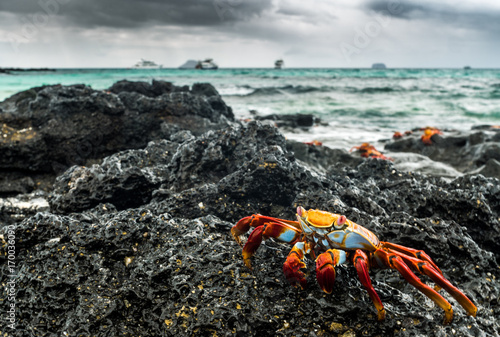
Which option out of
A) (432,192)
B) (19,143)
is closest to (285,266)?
(432,192)

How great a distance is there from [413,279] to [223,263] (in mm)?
1087

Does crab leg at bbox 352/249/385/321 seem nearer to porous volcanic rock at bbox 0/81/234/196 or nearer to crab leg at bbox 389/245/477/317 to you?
crab leg at bbox 389/245/477/317

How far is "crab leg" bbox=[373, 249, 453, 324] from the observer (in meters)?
1.87

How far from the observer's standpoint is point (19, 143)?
18.7ft

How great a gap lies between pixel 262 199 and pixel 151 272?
1.40 meters

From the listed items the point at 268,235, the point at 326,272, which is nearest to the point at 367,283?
the point at 326,272

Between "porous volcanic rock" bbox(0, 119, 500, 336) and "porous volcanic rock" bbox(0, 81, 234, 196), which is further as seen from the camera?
"porous volcanic rock" bbox(0, 81, 234, 196)

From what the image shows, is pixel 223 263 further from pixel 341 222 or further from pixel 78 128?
pixel 78 128

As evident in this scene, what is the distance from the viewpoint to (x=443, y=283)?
1.88m

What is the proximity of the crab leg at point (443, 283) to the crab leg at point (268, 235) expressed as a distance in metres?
0.64

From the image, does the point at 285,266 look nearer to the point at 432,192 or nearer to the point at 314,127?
the point at 432,192

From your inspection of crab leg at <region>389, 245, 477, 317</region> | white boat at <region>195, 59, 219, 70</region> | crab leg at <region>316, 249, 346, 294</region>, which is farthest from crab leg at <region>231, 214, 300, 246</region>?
white boat at <region>195, 59, 219, 70</region>

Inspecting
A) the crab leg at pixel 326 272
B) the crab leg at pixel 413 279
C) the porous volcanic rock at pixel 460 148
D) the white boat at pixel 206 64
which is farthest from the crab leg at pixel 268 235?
the white boat at pixel 206 64

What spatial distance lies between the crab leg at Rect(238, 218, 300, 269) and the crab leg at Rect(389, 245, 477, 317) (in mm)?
640
